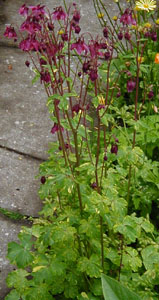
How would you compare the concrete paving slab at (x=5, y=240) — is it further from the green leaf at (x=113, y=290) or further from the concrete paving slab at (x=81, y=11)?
the concrete paving slab at (x=81, y=11)

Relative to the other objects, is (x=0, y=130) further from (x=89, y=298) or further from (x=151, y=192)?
(x=89, y=298)

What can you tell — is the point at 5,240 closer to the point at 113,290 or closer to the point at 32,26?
the point at 32,26

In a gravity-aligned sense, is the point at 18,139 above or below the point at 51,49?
below

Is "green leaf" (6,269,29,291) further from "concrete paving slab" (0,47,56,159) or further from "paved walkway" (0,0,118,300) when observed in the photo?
"concrete paving slab" (0,47,56,159)

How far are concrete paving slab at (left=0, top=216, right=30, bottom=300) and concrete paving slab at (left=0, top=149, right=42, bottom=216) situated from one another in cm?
12

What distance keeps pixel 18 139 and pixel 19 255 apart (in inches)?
61.2

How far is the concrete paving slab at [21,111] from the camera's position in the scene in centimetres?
341

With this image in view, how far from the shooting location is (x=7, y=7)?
5.26m

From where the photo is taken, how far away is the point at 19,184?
120 inches

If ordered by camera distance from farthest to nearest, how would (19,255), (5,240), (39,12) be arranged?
(5,240)
(19,255)
(39,12)

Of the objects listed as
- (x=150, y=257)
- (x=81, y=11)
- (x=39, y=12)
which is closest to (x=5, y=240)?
(x=150, y=257)

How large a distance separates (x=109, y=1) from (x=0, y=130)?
8.54 feet

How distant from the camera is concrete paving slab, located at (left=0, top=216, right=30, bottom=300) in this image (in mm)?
2398

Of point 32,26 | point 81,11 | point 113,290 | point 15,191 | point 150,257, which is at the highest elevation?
point 32,26
